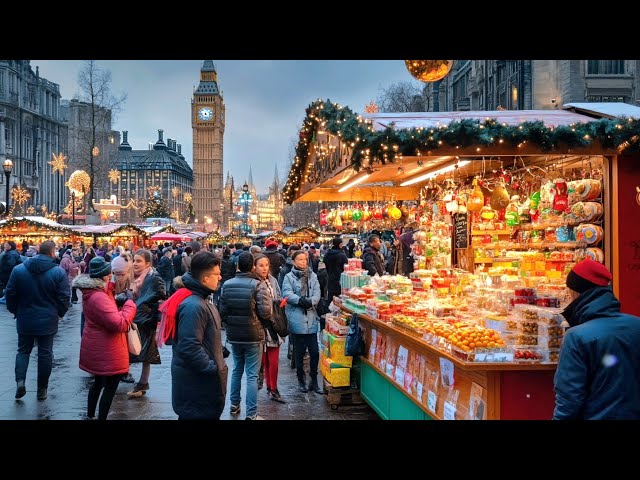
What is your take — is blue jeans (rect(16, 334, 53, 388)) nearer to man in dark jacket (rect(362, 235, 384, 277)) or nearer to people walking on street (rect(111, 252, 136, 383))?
people walking on street (rect(111, 252, 136, 383))

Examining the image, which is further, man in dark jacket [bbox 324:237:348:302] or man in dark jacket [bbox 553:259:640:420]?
man in dark jacket [bbox 324:237:348:302]

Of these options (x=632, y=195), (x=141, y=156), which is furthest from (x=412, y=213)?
(x=141, y=156)

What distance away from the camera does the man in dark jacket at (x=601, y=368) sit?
3270mm

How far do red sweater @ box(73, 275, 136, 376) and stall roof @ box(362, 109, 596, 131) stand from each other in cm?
328

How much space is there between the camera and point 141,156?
158 metres

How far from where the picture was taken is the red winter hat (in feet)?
11.7

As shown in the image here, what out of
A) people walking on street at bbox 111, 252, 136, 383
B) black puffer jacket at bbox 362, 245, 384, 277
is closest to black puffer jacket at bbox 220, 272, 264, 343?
people walking on street at bbox 111, 252, 136, 383

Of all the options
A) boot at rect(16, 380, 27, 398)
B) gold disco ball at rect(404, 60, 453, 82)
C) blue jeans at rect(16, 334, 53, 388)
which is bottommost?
boot at rect(16, 380, 27, 398)

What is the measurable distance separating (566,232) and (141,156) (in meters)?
159

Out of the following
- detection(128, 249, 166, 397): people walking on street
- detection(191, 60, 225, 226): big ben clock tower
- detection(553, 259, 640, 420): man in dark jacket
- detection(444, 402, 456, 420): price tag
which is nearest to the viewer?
detection(553, 259, 640, 420): man in dark jacket

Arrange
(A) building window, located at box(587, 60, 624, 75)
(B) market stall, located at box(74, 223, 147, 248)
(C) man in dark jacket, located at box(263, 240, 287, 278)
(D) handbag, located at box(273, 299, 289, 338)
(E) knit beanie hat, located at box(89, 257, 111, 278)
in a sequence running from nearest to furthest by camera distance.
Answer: (E) knit beanie hat, located at box(89, 257, 111, 278)
(D) handbag, located at box(273, 299, 289, 338)
(C) man in dark jacket, located at box(263, 240, 287, 278)
(A) building window, located at box(587, 60, 624, 75)
(B) market stall, located at box(74, 223, 147, 248)

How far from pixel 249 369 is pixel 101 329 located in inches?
A: 64.4

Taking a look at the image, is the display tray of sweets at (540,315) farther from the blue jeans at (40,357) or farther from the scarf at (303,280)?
the blue jeans at (40,357)
